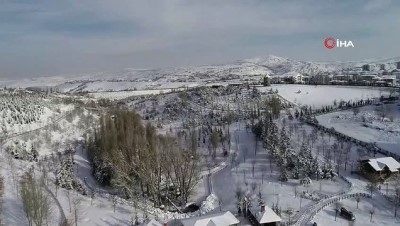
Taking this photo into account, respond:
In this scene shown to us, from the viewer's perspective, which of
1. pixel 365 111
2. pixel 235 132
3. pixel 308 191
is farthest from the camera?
pixel 365 111

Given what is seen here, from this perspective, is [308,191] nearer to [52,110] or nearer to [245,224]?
[245,224]

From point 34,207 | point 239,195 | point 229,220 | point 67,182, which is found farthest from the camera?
point 67,182

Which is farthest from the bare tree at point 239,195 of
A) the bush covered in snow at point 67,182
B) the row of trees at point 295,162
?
the bush covered in snow at point 67,182

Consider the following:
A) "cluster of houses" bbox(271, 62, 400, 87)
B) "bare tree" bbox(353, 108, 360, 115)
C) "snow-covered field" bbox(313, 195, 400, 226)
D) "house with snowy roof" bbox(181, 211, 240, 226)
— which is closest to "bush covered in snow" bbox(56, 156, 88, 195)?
"house with snowy roof" bbox(181, 211, 240, 226)

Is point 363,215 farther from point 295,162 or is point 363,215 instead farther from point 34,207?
point 34,207

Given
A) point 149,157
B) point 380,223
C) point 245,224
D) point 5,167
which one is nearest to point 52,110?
point 5,167

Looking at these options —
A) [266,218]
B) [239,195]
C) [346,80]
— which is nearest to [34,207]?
[266,218]
